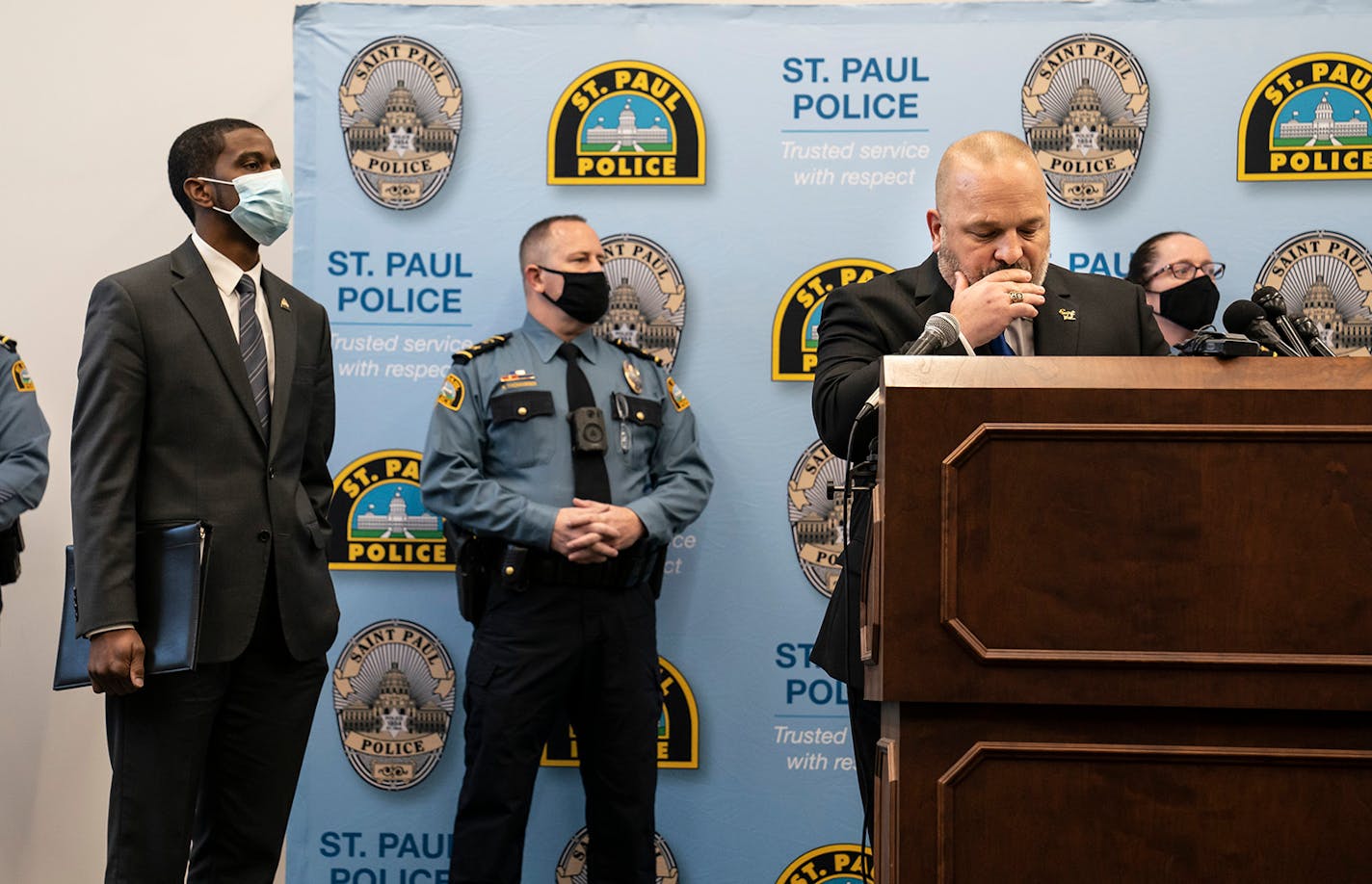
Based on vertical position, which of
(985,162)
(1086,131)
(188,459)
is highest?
(1086,131)

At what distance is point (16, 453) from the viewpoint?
3301mm

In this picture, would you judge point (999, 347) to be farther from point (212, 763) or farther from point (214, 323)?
point (212, 763)

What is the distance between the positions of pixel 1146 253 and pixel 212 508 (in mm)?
2287

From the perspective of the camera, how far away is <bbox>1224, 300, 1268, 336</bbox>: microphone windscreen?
5.10 ft

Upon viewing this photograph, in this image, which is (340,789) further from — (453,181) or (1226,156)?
(1226,156)

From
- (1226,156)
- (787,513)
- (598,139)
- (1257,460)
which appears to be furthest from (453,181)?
(1257,460)

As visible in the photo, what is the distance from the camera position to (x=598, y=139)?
3.41 meters

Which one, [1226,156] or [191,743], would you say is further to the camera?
[1226,156]

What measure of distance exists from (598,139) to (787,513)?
42.8 inches

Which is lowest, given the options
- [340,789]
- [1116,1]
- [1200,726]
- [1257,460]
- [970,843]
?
[340,789]

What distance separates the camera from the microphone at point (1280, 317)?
155 centimetres

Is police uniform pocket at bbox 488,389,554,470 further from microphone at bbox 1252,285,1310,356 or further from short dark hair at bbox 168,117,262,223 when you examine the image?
microphone at bbox 1252,285,1310,356

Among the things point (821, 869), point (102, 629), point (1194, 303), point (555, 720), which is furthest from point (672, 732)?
point (1194, 303)

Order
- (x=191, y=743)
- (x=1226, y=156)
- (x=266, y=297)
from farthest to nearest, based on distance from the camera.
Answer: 1. (x=1226, y=156)
2. (x=266, y=297)
3. (x=191, y=743)
